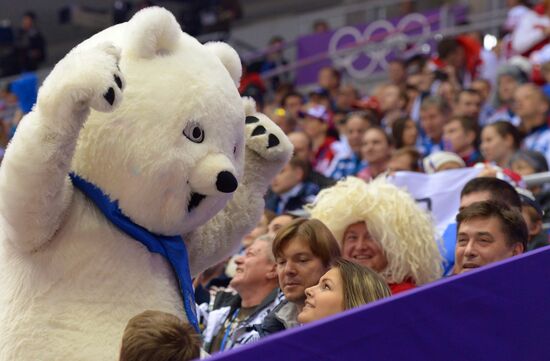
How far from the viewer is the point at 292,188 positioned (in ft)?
22.3

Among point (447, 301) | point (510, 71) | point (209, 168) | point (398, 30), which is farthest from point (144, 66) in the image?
point (398, 30)

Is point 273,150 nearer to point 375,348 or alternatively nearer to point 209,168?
point 209,168

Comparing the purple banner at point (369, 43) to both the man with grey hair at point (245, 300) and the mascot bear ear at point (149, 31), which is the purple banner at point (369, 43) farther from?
the mascot bear ear at point (149, 31)

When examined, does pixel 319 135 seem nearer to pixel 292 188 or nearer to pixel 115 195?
pixel 292 188

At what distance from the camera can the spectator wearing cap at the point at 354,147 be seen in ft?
25.2

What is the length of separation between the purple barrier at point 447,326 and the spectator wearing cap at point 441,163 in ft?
9.88

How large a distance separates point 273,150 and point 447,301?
136cm

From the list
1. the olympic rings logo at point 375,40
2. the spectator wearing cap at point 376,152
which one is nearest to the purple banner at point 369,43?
the olympic rings logo at point 375,40

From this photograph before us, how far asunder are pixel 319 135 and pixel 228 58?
519 centimetres

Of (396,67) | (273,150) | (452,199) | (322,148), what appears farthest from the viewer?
(396,67)

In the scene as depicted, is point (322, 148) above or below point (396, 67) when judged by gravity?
below

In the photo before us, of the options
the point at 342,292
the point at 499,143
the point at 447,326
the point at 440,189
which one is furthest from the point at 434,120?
the point at 447,326

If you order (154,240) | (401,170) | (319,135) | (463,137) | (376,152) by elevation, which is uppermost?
(319,135)

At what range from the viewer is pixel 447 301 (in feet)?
8.45
